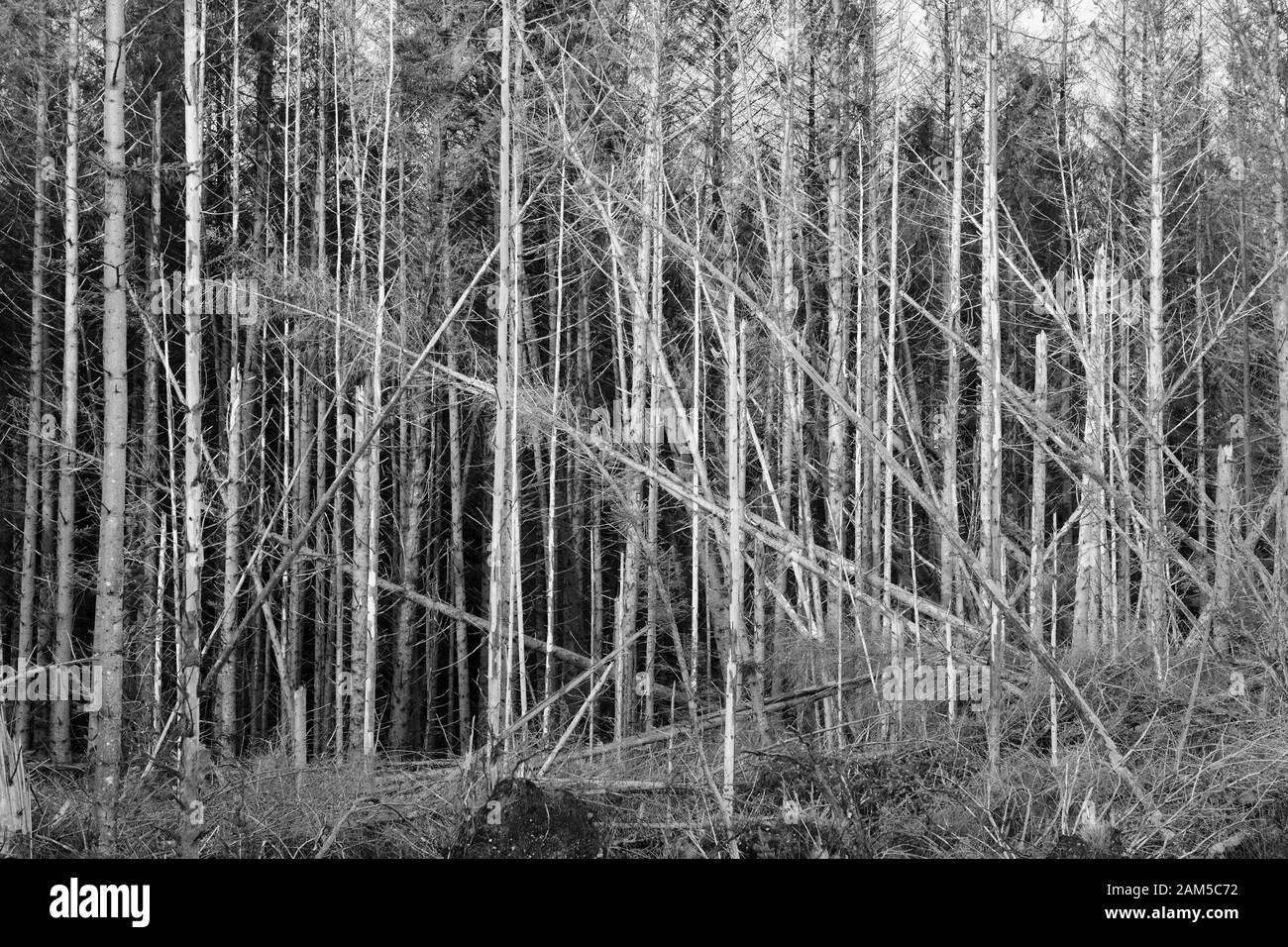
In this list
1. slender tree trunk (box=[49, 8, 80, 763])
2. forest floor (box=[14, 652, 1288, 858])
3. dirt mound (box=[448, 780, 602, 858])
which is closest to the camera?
dirt mound (box=[448, 780, 602, 858])

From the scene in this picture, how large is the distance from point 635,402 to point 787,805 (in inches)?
168

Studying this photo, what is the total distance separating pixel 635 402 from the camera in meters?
9.80

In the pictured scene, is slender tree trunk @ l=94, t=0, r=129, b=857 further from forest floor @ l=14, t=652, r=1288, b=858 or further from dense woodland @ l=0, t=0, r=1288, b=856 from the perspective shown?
forest floor @ l=14, t=652, r=1288, b=858

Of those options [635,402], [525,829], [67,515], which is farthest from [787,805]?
[67,515]

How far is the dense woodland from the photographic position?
6.64 meters

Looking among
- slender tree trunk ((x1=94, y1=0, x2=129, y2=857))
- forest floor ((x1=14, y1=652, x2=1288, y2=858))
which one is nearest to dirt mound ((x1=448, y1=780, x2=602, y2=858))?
forest floor ((x1=14, y1=652, x2=1288, y2=858))

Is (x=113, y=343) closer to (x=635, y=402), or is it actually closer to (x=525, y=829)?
(x=525, y=829)

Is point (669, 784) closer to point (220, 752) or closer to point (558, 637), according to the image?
point (220, 752)

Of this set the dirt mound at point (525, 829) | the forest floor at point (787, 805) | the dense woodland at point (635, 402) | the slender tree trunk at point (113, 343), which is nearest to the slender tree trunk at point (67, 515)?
the dense woodland at point (635, 402)

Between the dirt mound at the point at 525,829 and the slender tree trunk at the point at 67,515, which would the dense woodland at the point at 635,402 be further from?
the dirt mound at the point at 525,829

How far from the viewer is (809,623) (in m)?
9.69

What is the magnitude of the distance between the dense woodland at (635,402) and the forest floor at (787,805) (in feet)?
0.28

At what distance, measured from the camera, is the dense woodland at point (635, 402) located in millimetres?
6645
